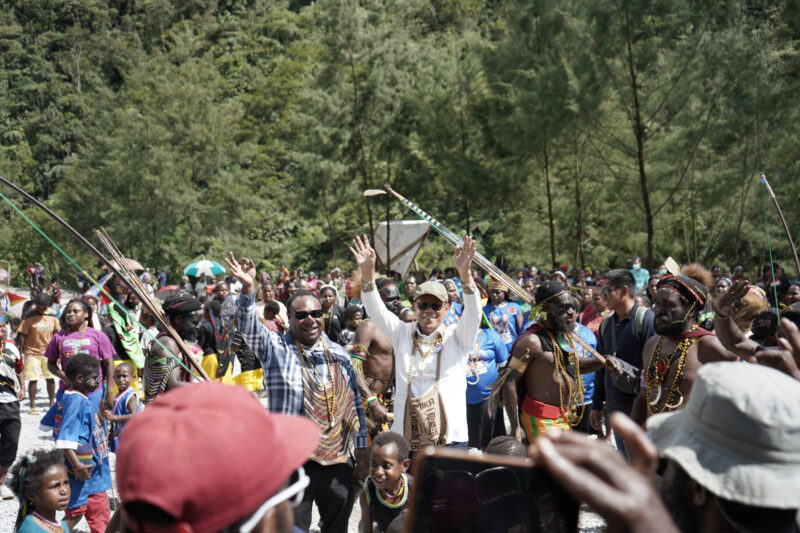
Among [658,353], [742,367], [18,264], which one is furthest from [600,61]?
[18,264]

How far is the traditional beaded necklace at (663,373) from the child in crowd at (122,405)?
12.6 ft

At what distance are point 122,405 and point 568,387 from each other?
3.62m

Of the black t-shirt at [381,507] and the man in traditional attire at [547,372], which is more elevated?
the man in traditional attire at [547,372]

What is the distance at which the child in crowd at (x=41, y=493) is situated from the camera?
420cm

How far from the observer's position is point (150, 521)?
136 centimetres

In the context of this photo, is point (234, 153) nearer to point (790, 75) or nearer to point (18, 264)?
point (18, 264)

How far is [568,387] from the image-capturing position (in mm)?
5480

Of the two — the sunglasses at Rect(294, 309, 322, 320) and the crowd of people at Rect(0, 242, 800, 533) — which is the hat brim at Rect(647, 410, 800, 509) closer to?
the crowd of people at Rect(0, 242, 800, 533)

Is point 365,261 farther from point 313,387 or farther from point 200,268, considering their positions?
point 200,268

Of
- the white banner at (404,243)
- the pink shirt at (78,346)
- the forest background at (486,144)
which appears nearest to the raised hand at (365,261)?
the pink shirt at (78,346)

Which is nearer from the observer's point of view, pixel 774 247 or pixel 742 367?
pixel 742 367

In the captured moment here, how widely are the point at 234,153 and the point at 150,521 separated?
36.0 meters

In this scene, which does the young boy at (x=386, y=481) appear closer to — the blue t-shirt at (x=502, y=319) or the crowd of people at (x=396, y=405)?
the crowd of people at (x=396, y=405)

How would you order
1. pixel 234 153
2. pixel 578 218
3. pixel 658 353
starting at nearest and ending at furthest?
pixel 658 353 < pixel 578 218 < pixel 234 153
